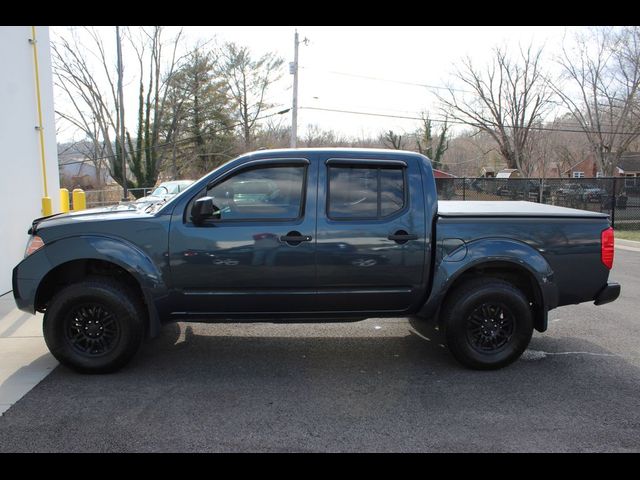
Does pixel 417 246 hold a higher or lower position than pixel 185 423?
higher

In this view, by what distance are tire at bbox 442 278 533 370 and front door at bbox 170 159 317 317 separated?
133 centimetres

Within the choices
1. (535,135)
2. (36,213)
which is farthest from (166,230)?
(535,135)

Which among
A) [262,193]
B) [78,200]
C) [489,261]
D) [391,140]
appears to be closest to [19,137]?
[78,200]

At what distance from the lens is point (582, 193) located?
17562 millimetres

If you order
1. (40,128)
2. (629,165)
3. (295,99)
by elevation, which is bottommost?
(40,128)

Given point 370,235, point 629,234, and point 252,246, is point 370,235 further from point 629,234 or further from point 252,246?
point 629,234

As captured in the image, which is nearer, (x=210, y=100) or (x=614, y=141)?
(x=614, y=141)

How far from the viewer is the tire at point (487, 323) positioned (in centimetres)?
433

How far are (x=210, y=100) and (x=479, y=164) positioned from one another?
42.9 m

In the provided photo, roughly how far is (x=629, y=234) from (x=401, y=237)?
14547 mm

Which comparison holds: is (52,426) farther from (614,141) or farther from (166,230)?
(614,141)

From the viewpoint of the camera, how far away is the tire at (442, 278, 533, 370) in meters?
4.33

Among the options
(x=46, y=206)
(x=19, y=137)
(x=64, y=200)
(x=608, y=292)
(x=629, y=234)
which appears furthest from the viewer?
(x=629, y=234)
